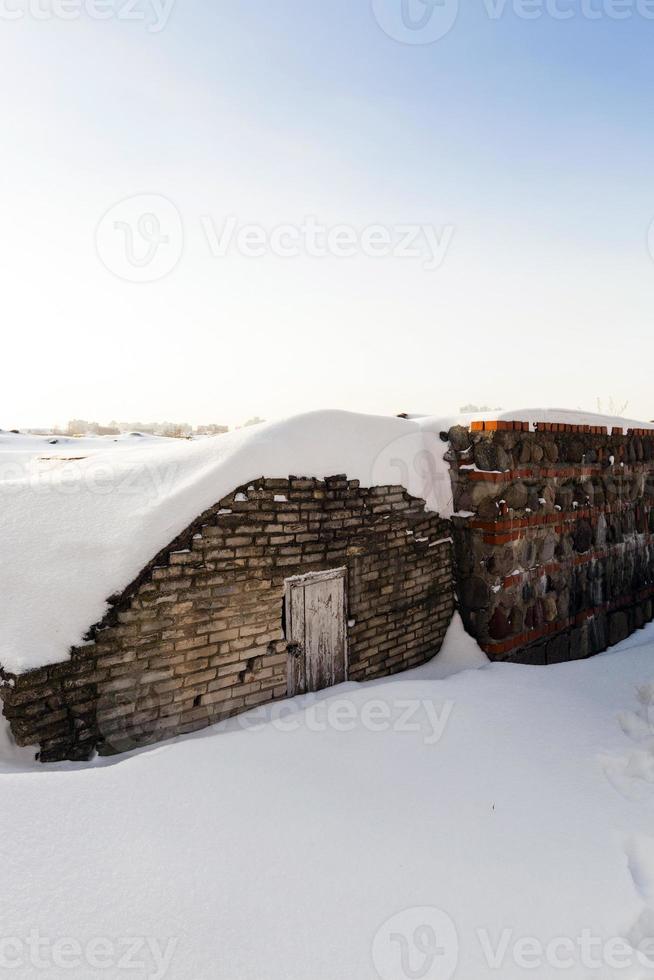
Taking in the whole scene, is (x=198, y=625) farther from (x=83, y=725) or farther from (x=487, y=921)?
(x=487, y=921)

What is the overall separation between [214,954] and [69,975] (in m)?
0.49

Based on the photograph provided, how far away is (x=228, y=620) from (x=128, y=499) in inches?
49.6

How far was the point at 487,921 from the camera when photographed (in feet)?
7.58

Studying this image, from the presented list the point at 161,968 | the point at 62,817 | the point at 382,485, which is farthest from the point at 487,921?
the point at 382,485
